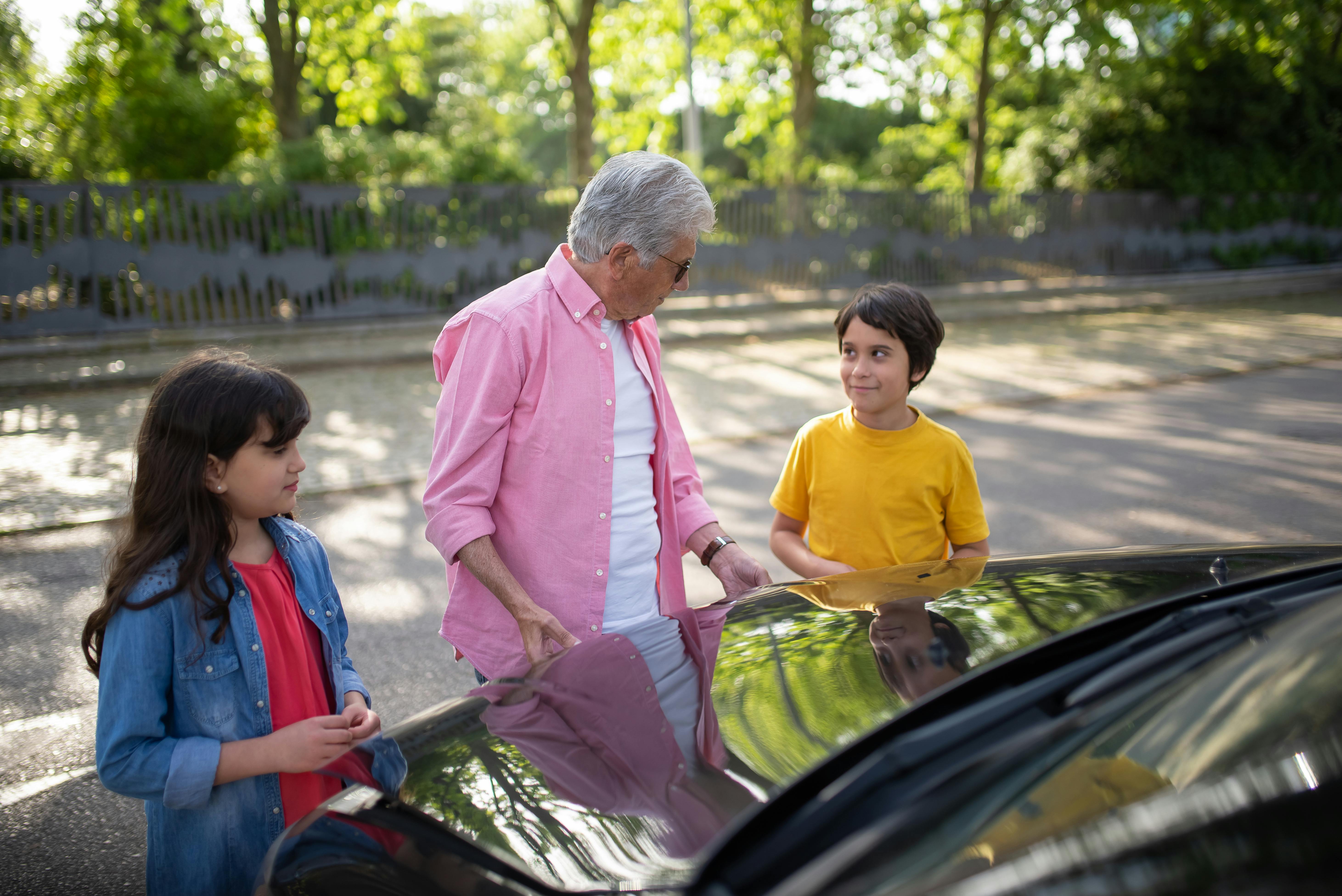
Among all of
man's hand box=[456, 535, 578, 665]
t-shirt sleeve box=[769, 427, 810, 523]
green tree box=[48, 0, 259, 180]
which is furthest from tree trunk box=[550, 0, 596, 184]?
man's hand box=[456, 535, 578, 665]

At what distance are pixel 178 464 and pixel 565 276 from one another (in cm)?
94

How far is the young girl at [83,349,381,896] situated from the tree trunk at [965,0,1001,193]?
20166mm

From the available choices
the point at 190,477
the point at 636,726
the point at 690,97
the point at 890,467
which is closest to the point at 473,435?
the point at 190,477

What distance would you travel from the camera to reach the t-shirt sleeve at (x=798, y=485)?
3.03 m

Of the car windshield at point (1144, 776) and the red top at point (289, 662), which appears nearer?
the car windshield at point (1144, 776)

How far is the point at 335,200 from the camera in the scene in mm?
13578

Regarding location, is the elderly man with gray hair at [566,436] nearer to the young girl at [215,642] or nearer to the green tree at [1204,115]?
the young girl at [215,642]

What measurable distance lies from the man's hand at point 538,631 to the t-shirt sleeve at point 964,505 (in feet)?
4.07

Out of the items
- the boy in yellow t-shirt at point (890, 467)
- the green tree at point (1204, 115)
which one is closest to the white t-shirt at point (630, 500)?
the boy in yellow t-shirt at point (890, 467)

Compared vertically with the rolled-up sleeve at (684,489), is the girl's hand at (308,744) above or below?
below

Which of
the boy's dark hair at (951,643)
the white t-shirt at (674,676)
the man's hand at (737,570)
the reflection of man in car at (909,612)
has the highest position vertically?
the boy's dark hair at (951,643)

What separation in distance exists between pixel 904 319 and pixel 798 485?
0.61m

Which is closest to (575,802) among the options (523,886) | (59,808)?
(523,886)

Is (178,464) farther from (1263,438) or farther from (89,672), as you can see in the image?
(1263,438)
